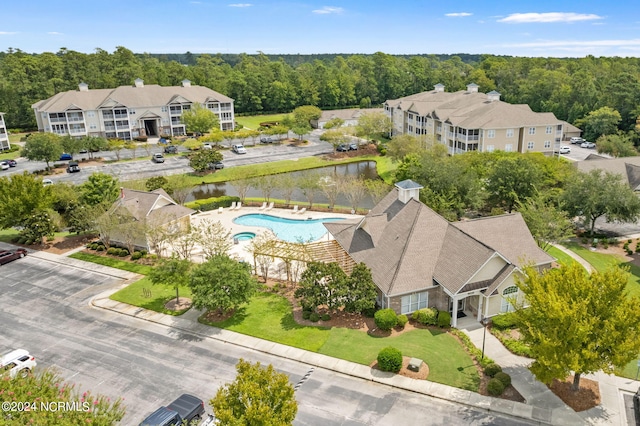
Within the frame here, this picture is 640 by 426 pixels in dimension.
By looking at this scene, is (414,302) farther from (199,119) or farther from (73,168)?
(199,119)

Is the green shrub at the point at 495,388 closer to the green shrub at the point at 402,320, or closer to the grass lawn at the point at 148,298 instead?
the green shrub at the point at 402,320

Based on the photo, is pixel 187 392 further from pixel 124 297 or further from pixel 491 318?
pixel 491 318

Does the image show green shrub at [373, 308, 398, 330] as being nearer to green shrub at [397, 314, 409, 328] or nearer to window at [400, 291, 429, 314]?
green shrub at [397, 314, 409, 328]

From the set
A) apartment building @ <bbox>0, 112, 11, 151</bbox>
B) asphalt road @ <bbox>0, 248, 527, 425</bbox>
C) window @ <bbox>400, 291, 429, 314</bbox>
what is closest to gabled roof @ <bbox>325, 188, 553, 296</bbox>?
window @ <bbox>400, 291, 429, 314</bbox>

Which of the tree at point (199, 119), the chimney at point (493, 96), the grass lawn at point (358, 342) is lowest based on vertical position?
the grass lawn at point (358, 342)

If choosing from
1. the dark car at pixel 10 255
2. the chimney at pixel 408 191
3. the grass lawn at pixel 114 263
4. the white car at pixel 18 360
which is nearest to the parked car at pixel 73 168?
the dark car at pixel 10 255
